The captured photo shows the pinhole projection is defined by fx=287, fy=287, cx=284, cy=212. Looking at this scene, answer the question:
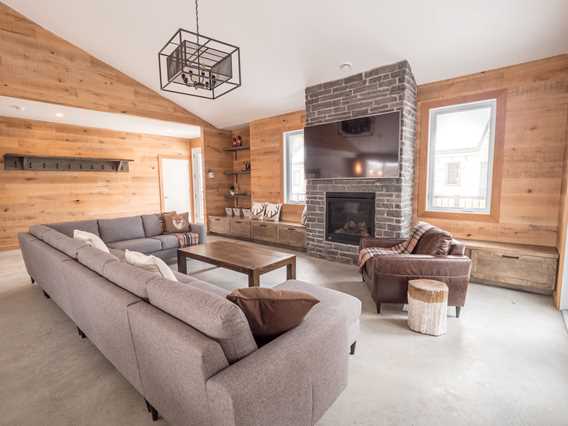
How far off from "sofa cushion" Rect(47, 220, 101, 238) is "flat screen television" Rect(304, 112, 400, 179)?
339 centimetres

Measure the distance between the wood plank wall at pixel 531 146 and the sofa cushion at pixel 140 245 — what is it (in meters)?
4.73

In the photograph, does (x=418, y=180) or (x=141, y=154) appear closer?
(x=418, y=180)

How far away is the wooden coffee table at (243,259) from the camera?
2.98m

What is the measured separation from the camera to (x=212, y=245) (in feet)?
13.0

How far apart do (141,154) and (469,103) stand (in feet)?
22.6

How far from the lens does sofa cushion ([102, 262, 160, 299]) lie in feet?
5.07

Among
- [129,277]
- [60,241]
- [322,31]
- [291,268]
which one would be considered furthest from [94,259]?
[322,31]

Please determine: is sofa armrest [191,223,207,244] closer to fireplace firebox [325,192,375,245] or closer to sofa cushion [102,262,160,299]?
fireplace firebox [325,192,375,245]

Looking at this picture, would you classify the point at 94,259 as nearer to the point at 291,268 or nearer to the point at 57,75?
the point at 291,268

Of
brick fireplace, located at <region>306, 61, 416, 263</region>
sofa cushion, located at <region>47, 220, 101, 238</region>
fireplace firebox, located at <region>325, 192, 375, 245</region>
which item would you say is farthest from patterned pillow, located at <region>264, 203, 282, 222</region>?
sofa cushion, located at <region>47, 220, 101, 238</region>

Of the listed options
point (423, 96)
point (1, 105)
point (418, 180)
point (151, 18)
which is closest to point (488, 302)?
point (418, 180)

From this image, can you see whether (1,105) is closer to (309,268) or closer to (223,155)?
(223,155)

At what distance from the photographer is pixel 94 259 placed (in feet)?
6.58

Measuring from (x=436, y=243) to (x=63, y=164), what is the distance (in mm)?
6899
